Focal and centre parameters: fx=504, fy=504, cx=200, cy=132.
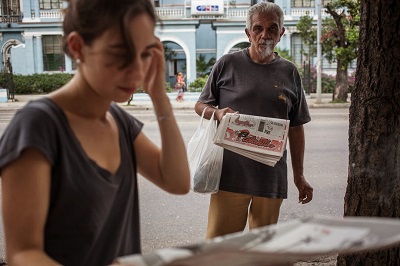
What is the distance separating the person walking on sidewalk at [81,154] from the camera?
1047 millimetres

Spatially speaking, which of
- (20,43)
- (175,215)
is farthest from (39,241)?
(20,43)

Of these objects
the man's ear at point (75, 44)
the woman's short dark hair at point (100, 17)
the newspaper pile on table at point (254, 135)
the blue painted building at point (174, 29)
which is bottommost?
the newspaper pile on table at point (254, 135)

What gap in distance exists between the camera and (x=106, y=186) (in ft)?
3.88

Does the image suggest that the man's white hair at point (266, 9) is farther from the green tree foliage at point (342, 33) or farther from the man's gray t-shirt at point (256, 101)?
the green tree foliage at point (342, 33)

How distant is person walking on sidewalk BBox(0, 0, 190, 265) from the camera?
1.05 metres

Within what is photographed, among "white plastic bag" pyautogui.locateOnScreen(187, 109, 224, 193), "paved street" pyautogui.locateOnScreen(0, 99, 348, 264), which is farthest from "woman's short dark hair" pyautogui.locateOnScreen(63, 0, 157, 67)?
"paved street" pyautogui.locateOnScreen(0, 99, 348, 264)

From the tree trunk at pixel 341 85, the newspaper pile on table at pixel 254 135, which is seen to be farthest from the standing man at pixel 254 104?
the tree trunk at pixel 341 85

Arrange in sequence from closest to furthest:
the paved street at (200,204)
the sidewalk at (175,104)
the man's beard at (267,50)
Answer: the man's beard at (267,50) < the paved street at (200,204) < the sidewalk at (175,104)

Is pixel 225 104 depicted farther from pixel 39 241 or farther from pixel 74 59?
pixel 39 241

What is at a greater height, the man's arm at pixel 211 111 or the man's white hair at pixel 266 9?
the man's white hair at pixel 266 9

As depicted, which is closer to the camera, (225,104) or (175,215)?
(225,104)

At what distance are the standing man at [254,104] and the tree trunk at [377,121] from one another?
385 mm

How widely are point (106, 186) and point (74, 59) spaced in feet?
1.03

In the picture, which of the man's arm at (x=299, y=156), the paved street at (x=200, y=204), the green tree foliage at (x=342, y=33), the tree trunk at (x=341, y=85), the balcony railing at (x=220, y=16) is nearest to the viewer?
the man's arm at (x=299, y=156)
